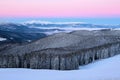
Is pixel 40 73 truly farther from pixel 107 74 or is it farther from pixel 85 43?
pixel 85 43

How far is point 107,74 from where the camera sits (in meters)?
10.7

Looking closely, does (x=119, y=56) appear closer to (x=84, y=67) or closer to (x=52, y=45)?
(x=84, y=67)

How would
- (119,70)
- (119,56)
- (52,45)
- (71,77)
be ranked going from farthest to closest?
(52,45), (119,56), (119,70), (71,77)

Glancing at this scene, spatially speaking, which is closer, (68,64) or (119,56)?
(68,64)

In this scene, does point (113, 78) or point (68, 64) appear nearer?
point (113, 78)

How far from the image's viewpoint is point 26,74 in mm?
10531

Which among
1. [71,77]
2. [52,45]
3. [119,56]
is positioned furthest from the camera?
[52,45]

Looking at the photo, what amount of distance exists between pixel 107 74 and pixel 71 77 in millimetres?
1181

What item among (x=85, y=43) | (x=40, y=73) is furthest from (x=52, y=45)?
(x=40, y=73)

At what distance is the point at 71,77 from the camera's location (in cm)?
1031


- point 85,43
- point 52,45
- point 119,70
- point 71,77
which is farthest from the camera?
point 52,45

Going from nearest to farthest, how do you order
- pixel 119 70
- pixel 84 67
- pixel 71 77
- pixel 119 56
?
pixel 71 77
pixel 119 70
pixel 84 67
pixel 119 56

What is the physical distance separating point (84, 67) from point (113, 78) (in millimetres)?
1983

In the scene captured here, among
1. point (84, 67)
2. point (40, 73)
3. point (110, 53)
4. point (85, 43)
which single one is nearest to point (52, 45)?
point (85, 43)
